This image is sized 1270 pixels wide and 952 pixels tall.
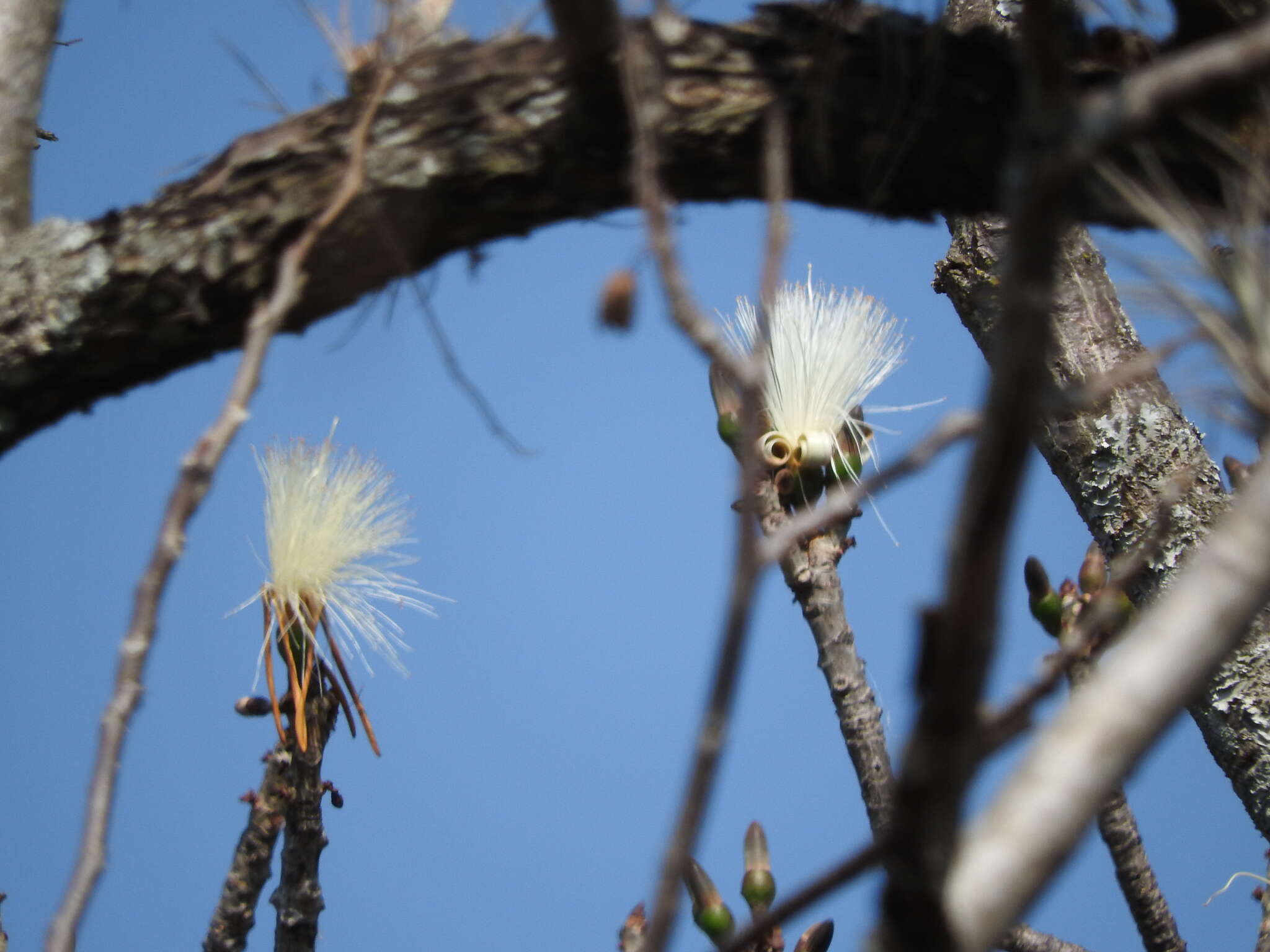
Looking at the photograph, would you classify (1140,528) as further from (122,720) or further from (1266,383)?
(122,720)

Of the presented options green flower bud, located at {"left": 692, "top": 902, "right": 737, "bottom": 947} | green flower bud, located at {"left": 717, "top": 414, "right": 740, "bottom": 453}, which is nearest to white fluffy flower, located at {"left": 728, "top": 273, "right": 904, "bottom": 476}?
green flower bud, located at {"left": 717, "top": 414, "right": 740, "bottom": 453}

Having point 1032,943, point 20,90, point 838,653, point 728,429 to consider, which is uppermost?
point 20,90

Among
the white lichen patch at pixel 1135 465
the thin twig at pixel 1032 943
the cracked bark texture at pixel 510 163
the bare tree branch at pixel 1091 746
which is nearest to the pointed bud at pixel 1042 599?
the white lichen patch at pixel 1135 465

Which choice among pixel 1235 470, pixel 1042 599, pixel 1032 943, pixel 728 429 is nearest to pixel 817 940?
pixel 1032 943

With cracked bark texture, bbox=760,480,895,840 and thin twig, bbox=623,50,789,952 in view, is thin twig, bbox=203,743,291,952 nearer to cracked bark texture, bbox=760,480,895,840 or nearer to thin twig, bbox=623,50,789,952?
cracked bark texture, bbox=760,480,895,840

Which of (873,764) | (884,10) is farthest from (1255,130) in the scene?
(873,764)

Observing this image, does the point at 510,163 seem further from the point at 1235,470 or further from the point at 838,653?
the point at 1235,470
